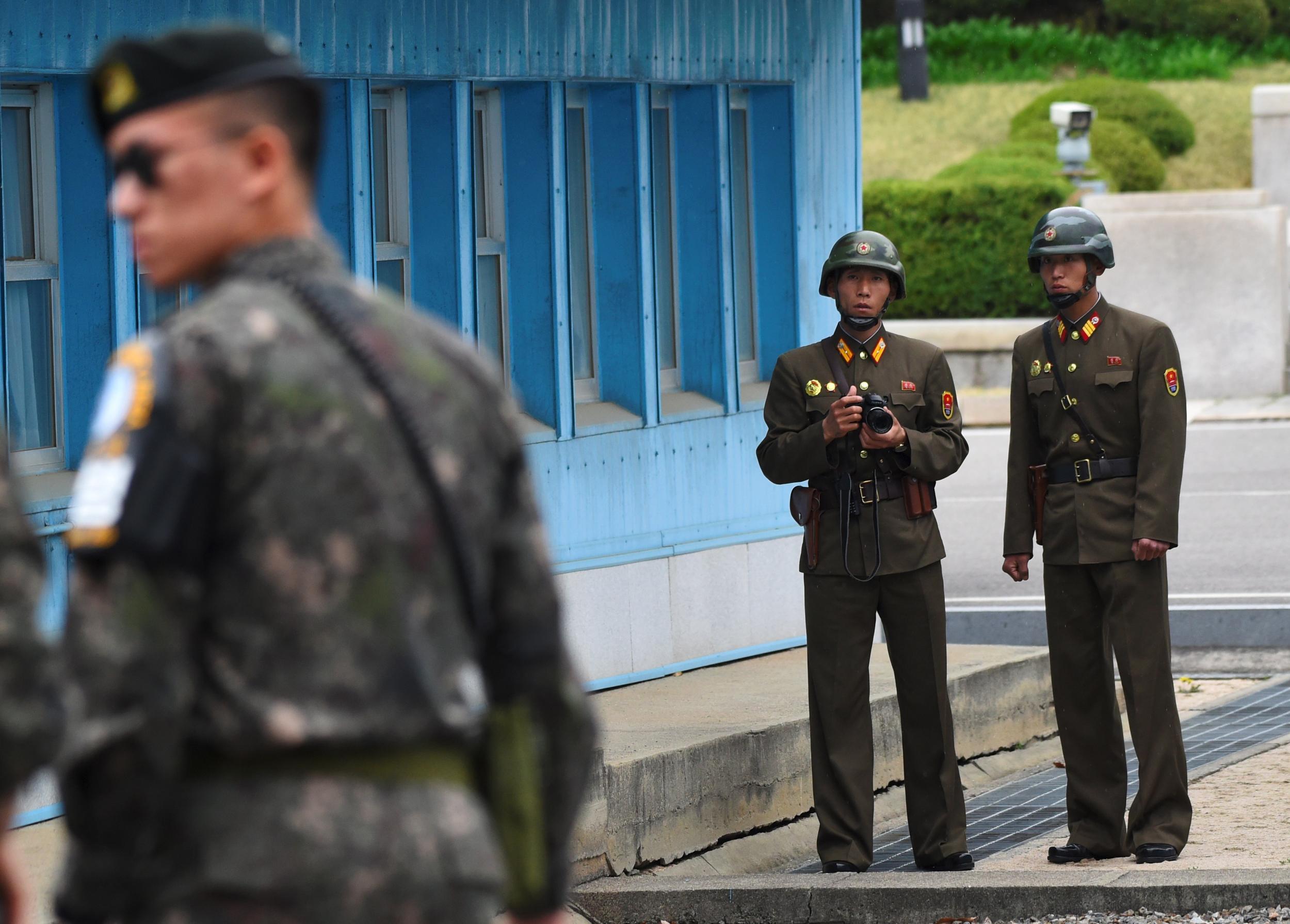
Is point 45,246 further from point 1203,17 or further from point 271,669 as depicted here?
point 1203,17

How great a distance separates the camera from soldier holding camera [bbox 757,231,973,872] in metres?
7.09

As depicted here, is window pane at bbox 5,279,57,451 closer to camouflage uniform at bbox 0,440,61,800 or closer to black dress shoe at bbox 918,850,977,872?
black dress shoe at bbox 918,850,977,872

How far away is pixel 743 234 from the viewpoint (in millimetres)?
9977

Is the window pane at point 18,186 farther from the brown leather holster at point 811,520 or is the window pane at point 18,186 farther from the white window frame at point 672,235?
the white window frame at point 672,235

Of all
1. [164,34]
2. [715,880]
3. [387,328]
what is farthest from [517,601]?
[715,880]

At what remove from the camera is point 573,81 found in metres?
8.77

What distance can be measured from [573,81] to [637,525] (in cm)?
176

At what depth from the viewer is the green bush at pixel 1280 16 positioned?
4625 cm

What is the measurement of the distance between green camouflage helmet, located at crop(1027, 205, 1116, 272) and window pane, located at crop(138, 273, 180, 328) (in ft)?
8.91

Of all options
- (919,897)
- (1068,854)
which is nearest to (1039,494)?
(1068,854)

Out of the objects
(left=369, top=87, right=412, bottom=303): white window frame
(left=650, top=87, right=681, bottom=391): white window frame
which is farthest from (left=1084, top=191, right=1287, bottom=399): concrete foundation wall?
(left=369, top=87, right=412, bottom=303): white window frame

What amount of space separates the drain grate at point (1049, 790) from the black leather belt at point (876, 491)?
1.17 metres

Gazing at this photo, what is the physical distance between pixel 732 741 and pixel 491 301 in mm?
2115

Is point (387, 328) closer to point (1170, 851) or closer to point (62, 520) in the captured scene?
point (62, 520)
